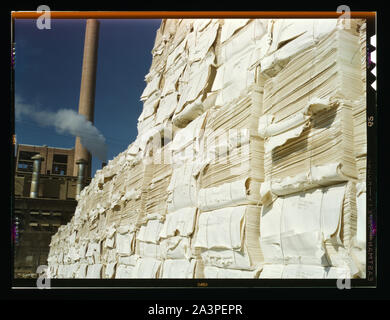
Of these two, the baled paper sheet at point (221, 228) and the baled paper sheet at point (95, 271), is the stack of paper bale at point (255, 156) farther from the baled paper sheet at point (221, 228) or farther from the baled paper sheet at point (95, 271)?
the baled paper sheet at point (95, 271)

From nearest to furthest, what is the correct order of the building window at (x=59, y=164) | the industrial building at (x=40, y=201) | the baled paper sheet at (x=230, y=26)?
the baled paper sheet at (x=230, y=26), the industrial building at (x=40, y=201), the building window at (x=59, y=164)

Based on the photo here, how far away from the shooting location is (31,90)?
5.19ft

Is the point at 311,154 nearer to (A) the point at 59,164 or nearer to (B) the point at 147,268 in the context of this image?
(B) the point at 147,268

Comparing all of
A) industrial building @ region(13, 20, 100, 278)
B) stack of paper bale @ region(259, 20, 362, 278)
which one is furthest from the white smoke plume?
stack of paper bale @ region(259, 20, 362, 278)

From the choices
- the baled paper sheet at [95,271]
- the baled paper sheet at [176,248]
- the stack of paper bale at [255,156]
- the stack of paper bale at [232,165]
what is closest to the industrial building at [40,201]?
the stack of paper bale at [255,156]

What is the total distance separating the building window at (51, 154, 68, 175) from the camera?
5.81 ft

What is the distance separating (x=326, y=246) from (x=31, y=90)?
3.68 ft

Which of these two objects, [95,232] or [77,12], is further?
[95,232]

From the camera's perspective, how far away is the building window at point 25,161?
4.99ft

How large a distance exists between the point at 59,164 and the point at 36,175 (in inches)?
4.2

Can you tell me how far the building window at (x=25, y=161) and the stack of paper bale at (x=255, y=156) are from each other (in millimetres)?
416

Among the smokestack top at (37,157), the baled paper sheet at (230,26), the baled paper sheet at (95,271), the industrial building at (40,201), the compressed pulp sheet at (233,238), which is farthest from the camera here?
the baled paper sheet at (95,271)
